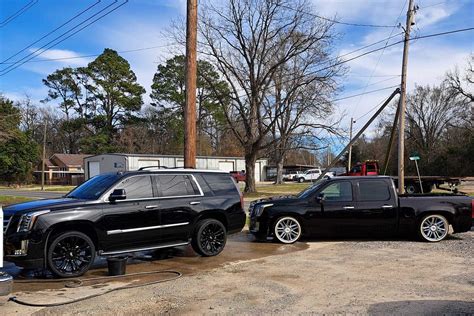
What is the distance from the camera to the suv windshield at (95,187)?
28.6ft

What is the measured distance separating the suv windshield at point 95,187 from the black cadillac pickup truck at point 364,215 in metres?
3.83

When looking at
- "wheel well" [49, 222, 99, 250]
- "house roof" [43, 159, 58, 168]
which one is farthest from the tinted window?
"house roof" [43, 159, 58, 168]

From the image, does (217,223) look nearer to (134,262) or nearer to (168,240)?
(168,240)

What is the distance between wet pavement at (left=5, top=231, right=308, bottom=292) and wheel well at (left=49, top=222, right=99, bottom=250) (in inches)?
24.2

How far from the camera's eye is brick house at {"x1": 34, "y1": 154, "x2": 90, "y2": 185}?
242ft

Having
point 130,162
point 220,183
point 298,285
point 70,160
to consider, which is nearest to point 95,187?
point 220,183

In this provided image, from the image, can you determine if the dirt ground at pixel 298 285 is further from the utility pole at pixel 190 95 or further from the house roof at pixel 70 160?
the house roof at pixel 70 160

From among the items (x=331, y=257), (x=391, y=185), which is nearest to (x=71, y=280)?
(x=331, y=257)

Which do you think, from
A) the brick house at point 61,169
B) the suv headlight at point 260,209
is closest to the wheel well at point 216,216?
the suv headlight at point 260,209

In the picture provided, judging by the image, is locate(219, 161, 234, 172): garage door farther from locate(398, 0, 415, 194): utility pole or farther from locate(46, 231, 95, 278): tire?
locate(46, 231, 95, 278): tire

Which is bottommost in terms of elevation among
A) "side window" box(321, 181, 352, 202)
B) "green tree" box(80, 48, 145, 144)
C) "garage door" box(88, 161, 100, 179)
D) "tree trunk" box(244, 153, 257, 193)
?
"side window" box(321, 181, 352, 202)

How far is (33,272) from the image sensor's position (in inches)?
332

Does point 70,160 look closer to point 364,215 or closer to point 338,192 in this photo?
point 338,192

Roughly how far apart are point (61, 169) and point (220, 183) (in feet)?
240
